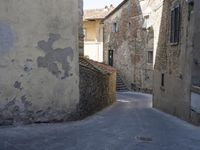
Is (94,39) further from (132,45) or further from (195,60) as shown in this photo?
(195,60)

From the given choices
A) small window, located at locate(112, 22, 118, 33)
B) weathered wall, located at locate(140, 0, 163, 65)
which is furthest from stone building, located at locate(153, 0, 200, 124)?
small window, located at locate(112, 22, 118, 33)

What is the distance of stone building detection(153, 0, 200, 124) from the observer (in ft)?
36.5

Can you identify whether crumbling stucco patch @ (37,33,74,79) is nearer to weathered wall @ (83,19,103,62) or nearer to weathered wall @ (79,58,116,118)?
weathered wall @ (79,58,116,118)

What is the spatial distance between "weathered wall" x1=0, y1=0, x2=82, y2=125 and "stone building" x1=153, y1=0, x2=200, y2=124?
14.0 feet

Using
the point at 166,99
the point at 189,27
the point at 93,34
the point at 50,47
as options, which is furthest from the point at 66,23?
the point at 93,34

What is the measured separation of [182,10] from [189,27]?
153cm

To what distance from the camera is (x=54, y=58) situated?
9219mm

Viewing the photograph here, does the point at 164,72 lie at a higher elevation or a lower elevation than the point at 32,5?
lower

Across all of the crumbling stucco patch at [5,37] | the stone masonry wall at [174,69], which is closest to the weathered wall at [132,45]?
the stone masonry wall at [174,69]

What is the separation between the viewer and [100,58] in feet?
133

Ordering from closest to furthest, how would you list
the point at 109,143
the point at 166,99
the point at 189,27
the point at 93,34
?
the point at 109,143, the point at 189,27, the point at 166,99, the point at 93,34

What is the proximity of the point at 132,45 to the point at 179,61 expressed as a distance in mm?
17954

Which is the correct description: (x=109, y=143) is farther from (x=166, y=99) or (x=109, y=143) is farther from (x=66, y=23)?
(x=166, y=99)

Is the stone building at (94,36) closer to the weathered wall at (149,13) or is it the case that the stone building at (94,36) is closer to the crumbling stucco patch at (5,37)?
the weathered wall at (149,13)
